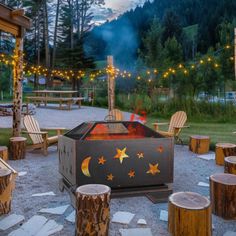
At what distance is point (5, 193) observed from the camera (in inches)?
114

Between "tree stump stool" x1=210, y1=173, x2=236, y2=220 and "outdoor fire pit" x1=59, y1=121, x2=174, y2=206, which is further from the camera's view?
"outdoor fire pit" x1=59, y1=121, x2=174, y2=206

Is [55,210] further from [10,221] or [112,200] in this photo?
[112,200]

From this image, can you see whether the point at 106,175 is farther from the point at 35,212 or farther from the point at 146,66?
the point at 146,66

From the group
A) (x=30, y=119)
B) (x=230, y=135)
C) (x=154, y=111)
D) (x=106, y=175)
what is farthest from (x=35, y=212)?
(x=154, y=111)

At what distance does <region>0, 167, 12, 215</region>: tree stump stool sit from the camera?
113 inches

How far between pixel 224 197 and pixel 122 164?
1.09m

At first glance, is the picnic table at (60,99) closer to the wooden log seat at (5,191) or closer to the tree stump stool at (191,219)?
the wooden log seat at (5,191)

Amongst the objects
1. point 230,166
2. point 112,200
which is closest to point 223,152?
point 230,166

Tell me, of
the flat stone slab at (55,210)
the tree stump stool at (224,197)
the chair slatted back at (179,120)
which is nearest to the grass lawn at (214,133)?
the chair slatted back at (179,120)

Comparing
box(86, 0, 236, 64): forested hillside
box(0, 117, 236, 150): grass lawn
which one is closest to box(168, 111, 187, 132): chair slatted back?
box(0, 117, 236, 150): grass lawn

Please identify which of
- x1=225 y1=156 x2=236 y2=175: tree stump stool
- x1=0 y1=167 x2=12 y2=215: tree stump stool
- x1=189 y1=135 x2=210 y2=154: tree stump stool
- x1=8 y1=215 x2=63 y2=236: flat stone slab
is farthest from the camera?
x1=189 y1=135 x2=210 y2=154: tree stump stool

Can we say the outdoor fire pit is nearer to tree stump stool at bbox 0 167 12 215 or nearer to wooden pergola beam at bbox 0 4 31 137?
tree stump stool at bbox 0 167 12 215

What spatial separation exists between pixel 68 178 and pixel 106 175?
1.62 ft

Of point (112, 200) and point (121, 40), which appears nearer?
point (112, 200)
